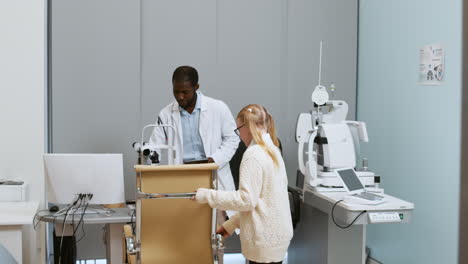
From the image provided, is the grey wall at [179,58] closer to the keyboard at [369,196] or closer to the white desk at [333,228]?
the white desk at [333,228]

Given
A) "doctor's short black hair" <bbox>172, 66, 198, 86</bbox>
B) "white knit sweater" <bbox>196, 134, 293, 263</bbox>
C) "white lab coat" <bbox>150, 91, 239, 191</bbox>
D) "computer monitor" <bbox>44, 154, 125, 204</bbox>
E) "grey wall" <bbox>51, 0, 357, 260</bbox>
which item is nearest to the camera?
"white knit sweater" <bbox>196, 134, 293, 263</bbox>

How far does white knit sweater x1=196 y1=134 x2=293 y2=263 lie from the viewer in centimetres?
237

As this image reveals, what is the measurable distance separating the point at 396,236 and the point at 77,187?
89.6 inches

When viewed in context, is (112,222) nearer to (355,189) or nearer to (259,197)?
(259,197)

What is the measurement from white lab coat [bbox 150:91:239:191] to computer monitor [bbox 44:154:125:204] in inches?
26.7

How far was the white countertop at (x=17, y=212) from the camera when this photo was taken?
301 centimetres

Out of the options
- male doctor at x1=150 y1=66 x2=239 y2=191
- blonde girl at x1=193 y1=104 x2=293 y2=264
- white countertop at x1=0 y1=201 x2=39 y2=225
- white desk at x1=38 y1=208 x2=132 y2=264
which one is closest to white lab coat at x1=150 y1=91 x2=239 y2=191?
male doctor at x1=150 y1=66 x2=239 y2=191

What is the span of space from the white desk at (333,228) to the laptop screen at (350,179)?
4.3 inches

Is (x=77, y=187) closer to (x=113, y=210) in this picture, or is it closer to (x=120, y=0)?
(x=113, y=210)

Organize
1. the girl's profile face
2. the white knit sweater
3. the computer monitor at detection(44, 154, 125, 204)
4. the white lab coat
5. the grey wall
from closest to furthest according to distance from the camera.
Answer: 1. the white knit sweater
2. the girl's profile face
3. the computer monitor at detection(44, 154, 125, 204)
4. the white lab coat
5. the grey wall

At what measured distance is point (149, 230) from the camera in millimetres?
2553

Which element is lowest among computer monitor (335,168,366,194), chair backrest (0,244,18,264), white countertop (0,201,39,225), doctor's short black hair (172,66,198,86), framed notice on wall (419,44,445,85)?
chair backrest (0,244,18,264)

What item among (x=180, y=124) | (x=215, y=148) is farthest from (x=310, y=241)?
(x=180, y=124)

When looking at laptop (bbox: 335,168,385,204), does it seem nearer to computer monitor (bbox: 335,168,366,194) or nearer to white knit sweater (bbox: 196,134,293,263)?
computer monitor (bbox: 335,168,366,194)
